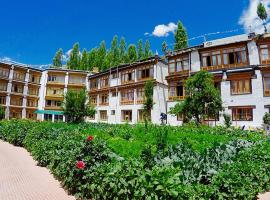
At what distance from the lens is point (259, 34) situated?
2723 cm

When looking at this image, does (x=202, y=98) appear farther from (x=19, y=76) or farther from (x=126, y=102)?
Answer: (x=19, y=76)

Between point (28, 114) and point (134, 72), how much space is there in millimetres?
29264

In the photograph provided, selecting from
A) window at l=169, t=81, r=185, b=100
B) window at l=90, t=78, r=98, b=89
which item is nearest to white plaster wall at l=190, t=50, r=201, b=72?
window at l=169, t=81, r=185, b=100

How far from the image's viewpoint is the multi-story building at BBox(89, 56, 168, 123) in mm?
35219

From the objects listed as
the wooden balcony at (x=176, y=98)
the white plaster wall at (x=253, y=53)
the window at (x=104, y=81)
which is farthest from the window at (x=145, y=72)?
the white plaster wall at (x=253, y=53)

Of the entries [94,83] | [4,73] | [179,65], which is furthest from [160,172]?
[4,73]

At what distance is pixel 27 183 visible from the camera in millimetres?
8828

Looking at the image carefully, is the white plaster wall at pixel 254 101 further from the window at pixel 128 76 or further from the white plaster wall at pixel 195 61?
the window at pixel 128 76

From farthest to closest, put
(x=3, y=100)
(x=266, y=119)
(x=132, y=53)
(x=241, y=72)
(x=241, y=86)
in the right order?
(x=132, y=53)
(x=3, y=100)
(x=241, y=86)
(x=241, y=72)
(x=266, y=119)

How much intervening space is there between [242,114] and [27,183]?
944 inches

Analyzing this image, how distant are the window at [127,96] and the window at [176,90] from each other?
720 centimetres

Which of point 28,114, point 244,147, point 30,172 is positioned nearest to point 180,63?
point 244,147

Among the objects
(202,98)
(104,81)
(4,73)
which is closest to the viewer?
(202,98)

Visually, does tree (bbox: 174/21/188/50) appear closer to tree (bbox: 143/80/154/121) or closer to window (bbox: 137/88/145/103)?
window (bbox: 137/88/145/103)
